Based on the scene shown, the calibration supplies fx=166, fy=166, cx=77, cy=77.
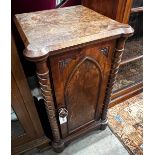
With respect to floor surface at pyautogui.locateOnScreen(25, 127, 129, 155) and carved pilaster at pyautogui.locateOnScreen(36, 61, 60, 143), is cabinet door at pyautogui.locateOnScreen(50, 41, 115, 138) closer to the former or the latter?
carved pilaster at pyautogui.locateOnScreen(36, 61, 60, 143)

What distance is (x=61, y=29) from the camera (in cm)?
67

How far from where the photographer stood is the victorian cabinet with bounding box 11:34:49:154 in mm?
689

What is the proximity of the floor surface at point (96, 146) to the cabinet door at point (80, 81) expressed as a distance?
16cm

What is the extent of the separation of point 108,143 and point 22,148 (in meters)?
0.56

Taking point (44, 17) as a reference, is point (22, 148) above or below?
below

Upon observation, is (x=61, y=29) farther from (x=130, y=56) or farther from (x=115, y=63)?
(x=130, y=56)

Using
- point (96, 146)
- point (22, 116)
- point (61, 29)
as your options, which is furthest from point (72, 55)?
point (96, 146)

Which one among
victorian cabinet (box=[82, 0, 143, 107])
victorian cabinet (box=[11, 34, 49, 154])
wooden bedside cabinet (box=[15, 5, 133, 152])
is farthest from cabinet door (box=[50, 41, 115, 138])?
victorian cabinet (box=[82, 0, 143, 107])

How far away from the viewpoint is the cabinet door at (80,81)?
0.67 metres

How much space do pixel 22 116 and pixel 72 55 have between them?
44 centimetres

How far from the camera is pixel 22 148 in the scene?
Answer: 1.01 m
